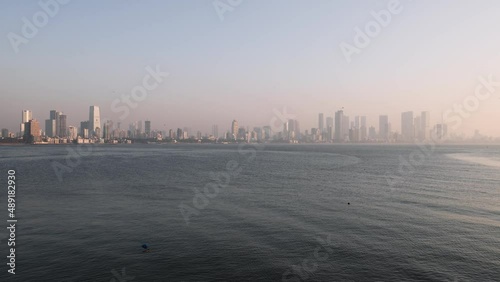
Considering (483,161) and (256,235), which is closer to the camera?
(256,235)

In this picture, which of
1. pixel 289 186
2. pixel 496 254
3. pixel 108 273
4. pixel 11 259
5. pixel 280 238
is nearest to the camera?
pixel 108 273

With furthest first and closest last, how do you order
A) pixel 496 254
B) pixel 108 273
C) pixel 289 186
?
pixel 289 186 → pixel 496 254 → pixel 108 273

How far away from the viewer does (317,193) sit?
2286 inches

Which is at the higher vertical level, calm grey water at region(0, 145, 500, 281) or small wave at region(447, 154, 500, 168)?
small wave at region(447, 154, 500, 168)

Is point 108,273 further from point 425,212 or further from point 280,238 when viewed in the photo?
point 425,212

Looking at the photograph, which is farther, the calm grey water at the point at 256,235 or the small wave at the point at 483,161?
the small wave at the point at 483,161

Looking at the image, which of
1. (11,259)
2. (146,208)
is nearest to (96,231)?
(11,259)

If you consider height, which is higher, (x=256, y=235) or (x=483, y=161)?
(x=483, y=161)

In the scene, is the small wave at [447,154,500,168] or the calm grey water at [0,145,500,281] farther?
the small wave at [447,154,500,168]

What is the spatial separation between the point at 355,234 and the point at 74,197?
40957 mm

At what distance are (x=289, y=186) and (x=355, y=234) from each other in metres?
32.0

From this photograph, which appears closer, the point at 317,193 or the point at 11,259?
the point at 11,259

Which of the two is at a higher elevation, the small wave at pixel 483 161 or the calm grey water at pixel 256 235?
the small wave at pixel 483 161

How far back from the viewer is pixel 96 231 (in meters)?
34.4
